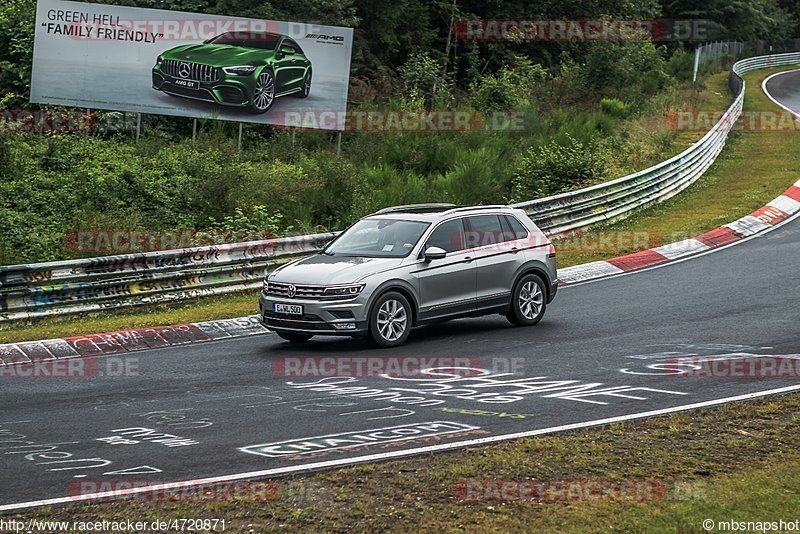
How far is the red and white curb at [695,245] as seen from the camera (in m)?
20.2

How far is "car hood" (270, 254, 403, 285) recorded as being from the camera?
13.9 meters

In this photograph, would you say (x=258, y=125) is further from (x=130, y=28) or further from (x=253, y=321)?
(x=253, y=321)

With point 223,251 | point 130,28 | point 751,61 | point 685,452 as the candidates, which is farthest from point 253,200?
point 751,61

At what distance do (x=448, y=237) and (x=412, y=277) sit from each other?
1.08 meters

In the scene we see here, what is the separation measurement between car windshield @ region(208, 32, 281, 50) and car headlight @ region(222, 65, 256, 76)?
1.91ft

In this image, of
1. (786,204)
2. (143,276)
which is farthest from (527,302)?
(786,204)

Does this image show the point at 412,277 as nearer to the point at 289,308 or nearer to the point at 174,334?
the point at 289,308

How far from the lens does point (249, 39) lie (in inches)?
1175

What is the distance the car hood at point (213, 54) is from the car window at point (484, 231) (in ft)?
51.4

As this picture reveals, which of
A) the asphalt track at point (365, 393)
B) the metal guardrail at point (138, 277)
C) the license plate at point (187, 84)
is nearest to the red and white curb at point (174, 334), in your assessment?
the asphalt track at point (365, 393)

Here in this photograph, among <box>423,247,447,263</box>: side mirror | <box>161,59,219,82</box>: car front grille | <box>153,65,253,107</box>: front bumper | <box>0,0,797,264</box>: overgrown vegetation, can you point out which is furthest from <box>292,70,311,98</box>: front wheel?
<box>423,247,447,263</box>: side mirror
